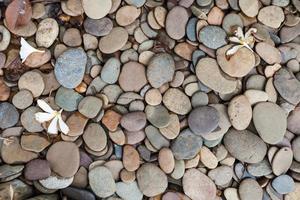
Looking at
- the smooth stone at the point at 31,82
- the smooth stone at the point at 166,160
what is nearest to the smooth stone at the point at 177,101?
the smooth stone at the point at 166,160

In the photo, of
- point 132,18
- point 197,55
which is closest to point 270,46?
point 197,55

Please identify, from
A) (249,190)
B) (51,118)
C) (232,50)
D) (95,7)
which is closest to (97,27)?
(95,7)

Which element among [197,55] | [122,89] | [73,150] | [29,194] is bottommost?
[29,194]

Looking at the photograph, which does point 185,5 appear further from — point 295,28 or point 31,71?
point 31,71

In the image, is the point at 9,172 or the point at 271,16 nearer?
the point at 9,172

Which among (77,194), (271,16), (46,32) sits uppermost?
(271,16)

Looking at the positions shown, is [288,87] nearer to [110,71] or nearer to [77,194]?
[110,71]

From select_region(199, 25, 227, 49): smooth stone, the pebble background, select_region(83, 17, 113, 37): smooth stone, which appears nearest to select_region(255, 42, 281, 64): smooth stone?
the pebble background
